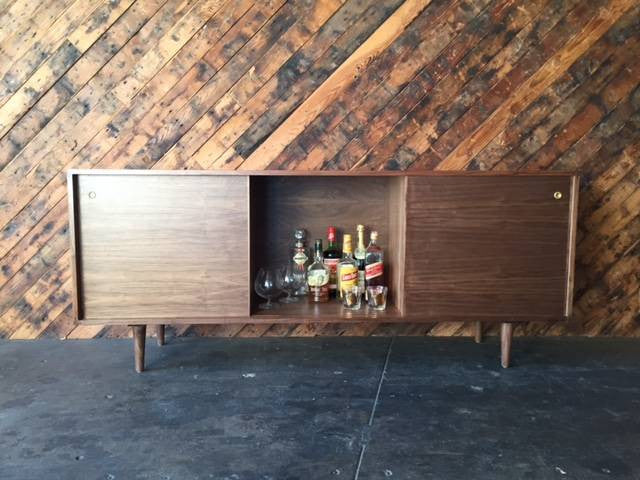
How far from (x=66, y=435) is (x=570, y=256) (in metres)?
1.68

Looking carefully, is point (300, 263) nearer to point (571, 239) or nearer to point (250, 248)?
point (250, 248)

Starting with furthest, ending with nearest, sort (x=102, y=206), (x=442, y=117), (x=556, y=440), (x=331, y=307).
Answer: (x=442, y=117) → (x=331, y=307) → (x=102, y=206) → (x=556, y=440)

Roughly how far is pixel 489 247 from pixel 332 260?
2.00 feet

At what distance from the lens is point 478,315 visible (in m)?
1.82

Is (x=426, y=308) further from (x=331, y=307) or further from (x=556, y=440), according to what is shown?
(x=556, y=440)

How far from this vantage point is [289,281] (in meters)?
2.04

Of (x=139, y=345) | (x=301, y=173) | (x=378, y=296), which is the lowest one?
(x=139, y=345)

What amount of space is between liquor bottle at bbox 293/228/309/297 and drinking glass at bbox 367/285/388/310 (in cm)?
30

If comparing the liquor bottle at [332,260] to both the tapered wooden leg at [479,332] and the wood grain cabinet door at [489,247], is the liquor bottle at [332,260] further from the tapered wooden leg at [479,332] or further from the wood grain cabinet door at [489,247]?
the tapered wooden leg at [479,332]

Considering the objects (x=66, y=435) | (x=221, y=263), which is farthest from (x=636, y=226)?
(x=66, y=435)

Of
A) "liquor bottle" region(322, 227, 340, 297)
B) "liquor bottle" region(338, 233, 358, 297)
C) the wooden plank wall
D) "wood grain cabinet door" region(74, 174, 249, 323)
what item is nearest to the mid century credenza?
"wood grain cabinet door" region(74, 174, 249, 323)

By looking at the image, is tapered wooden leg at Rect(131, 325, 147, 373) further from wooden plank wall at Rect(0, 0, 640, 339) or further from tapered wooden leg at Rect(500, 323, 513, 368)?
tapered wooden leg at Rect(500, 323, 513, 368)

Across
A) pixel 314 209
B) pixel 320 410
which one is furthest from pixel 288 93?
pixel 320 410

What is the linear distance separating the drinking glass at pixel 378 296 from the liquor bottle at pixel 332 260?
19 centimetres
